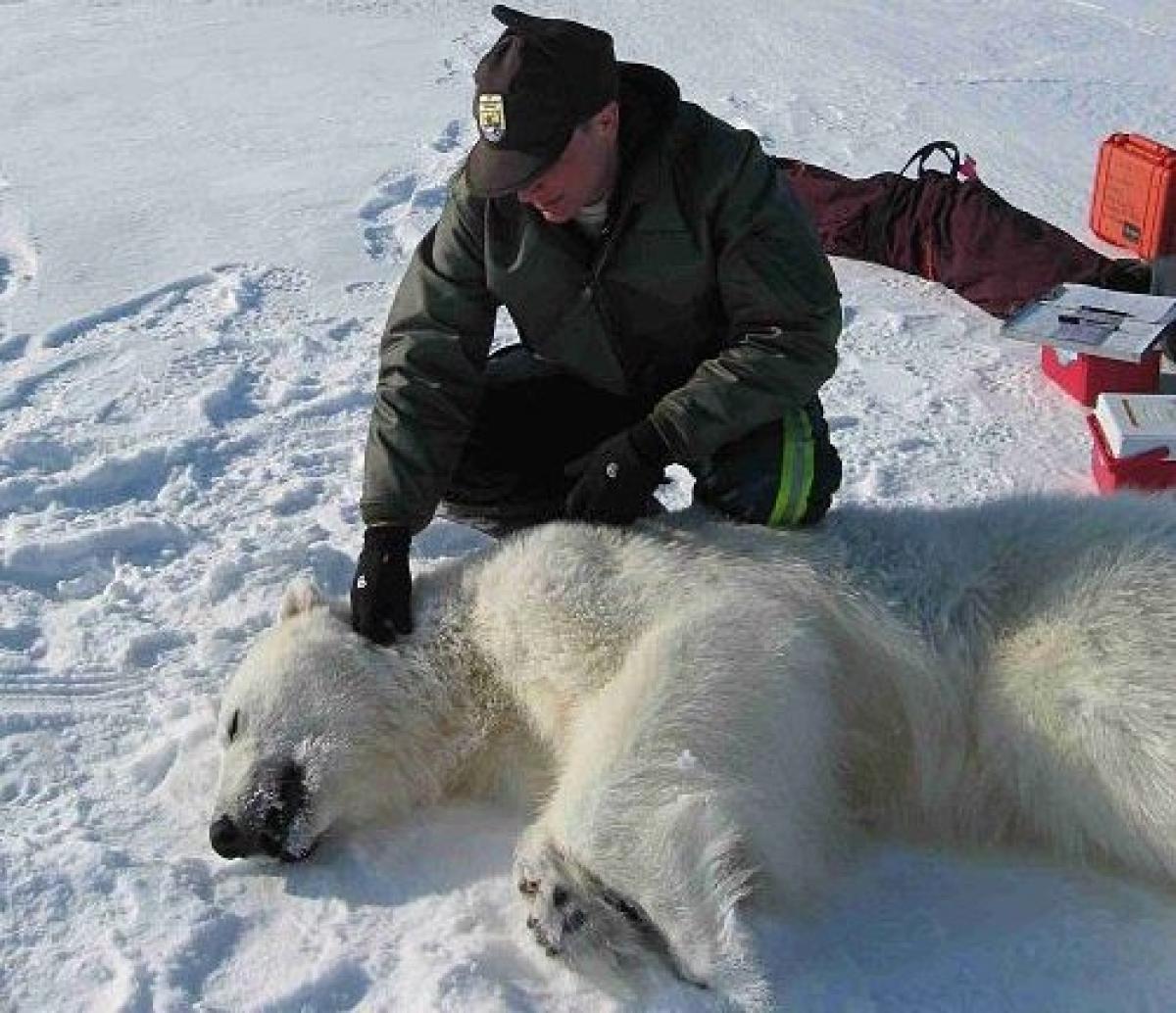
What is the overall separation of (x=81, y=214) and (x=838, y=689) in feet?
16.5

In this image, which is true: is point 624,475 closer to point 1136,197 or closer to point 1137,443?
point 1137,443

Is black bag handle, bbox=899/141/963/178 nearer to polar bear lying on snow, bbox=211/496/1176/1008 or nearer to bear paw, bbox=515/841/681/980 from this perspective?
polar bear lying on snow, bbox=211/496/1176/1008

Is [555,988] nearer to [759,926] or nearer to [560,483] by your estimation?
[759,926]

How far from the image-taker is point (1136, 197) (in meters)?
5.92

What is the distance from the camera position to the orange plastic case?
19.0ft

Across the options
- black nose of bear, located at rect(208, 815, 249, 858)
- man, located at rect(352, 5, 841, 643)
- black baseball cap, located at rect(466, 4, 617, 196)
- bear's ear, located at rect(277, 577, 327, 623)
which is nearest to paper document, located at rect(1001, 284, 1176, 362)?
man, located at rect(352, 5, 841, 643)

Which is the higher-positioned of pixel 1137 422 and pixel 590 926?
pixel 1137 422

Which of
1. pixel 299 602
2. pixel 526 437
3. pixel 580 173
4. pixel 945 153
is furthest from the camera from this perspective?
pixel 945 153

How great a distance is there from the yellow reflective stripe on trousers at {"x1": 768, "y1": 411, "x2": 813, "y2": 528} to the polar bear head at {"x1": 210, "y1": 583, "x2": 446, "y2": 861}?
921 millimetres

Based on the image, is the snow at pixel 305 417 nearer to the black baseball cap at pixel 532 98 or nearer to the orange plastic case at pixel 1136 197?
the orange plastic case at pixel 1136 197

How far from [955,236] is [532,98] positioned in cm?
327

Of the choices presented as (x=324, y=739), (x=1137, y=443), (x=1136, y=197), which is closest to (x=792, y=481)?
(x=324, y=739)

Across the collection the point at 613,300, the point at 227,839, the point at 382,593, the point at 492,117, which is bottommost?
the point at 227,839

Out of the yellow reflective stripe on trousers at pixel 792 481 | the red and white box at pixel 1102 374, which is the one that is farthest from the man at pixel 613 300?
the red and white box at pixel 1102 374
